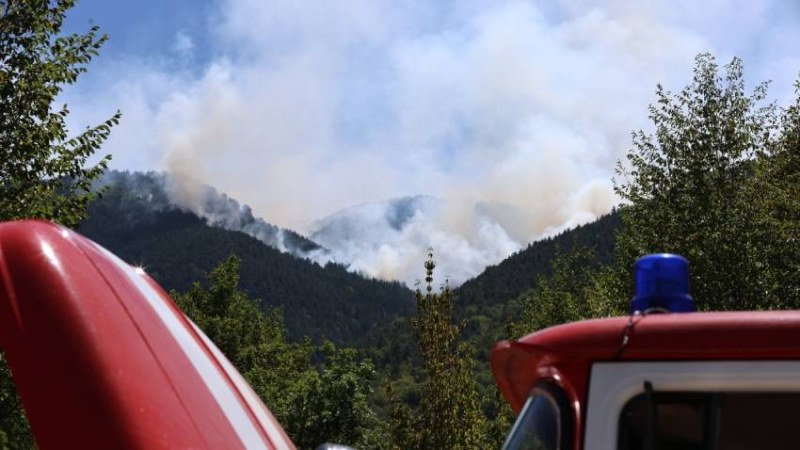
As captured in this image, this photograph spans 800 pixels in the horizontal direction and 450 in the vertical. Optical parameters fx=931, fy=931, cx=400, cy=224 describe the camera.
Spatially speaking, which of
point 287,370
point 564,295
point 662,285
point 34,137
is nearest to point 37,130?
point 34,137

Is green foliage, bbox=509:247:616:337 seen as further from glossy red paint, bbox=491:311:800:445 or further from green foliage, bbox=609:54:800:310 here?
glossy red paint, bbox=491:311:800:445

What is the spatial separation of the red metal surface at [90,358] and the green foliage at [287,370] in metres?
28.8

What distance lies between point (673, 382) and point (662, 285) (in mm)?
435

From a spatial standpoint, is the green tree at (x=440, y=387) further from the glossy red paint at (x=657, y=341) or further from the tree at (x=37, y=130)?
the glossy red paint at (x=657, y=341)

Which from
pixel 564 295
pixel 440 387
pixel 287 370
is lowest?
pixel 287 370

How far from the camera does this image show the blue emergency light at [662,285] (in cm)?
220

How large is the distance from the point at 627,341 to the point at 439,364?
64.3 feet

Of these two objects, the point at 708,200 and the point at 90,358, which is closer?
the point at 90,358

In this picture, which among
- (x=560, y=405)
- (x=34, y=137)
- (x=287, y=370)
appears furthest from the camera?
(x=287, y=370)

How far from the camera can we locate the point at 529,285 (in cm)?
19750

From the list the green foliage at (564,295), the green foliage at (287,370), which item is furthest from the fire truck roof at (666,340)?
the green foliage at (564,295)

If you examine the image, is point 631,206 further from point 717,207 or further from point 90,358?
point 90,358

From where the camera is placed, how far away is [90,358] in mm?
1627

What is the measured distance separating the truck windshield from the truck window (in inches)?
5.3
